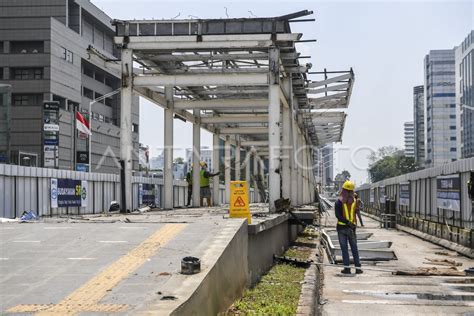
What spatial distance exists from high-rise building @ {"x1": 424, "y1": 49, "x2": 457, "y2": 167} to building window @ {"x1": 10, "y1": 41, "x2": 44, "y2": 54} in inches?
3826

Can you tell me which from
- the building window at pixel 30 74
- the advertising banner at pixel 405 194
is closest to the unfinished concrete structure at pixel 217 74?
the advertising banner at pixel 405 194

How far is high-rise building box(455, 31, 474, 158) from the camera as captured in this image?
117188 millimetres

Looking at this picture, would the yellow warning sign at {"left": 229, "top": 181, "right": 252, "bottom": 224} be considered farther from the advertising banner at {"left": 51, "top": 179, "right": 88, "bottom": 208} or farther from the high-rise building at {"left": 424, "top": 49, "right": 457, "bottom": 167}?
the high-rise building at {"left": 424, "top": 49, "right": 457, "bottom": 167}

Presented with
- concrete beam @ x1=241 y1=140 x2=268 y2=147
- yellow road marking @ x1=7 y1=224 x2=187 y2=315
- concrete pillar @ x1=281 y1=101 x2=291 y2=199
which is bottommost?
yellow road marking @ x1=7 y1=224 x2=187 y2=315

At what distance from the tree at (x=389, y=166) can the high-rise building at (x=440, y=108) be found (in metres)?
5.70

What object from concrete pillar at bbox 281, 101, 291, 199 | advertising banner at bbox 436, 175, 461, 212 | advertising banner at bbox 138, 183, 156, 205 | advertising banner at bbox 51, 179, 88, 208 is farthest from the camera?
advertising banner at bbox 138, 183, 156, 205

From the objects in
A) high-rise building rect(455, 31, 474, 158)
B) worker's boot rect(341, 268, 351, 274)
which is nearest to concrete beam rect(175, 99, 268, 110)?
worker's boot rect(341, 268, 351, 274)

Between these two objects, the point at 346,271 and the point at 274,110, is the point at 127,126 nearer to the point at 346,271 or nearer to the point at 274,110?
the point at 274,110

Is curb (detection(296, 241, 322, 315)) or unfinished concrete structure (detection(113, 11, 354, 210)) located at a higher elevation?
unfinished concrete structure (detection(113, 11, 354, 210))

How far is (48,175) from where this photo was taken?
22.5 metres

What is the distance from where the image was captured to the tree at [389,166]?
13750cm

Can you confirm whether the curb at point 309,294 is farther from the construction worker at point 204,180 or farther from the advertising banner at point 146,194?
the advertising banner at point 146,194

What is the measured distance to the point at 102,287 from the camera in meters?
6.66

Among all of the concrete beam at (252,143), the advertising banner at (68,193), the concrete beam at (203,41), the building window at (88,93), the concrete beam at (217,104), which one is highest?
the building window at (88,93)
